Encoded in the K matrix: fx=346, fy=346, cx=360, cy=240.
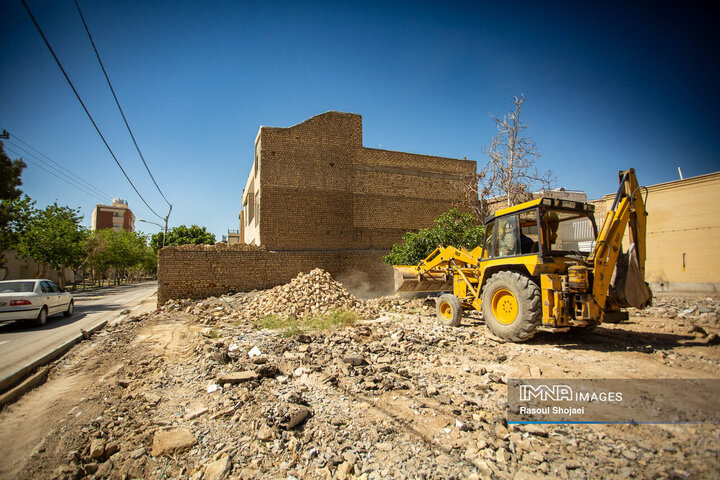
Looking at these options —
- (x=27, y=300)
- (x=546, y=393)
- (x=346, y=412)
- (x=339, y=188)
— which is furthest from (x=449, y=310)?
(x=27, y=300)

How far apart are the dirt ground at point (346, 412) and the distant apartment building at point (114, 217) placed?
98.6 meters

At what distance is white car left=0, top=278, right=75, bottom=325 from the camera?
34.2 feet

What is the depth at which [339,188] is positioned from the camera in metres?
17.3

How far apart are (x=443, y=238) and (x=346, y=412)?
36.4ft

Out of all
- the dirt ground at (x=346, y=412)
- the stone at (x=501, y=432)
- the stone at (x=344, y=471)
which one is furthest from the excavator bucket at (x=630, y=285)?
the stone at (x=344, y=471)

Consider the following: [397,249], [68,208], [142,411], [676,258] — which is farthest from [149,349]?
[68,208]

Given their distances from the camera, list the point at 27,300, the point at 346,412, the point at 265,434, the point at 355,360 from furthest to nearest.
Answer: the point at 27,300
the point at 355,360
the point at 346,412
the point at 265,434

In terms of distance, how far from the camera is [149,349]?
7.63 m

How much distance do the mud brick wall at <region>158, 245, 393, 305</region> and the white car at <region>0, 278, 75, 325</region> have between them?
132 inches

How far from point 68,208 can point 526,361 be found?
36.6 m

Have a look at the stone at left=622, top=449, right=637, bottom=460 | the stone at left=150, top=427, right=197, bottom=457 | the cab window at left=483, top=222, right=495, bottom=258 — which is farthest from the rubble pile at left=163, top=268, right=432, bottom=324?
the stone at left=622, top=449, right=637, bottom=460

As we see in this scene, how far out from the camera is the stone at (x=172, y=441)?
3385mm

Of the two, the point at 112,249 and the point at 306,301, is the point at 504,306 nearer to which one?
the point at 306,301

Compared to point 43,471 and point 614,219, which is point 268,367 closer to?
point 43,471
